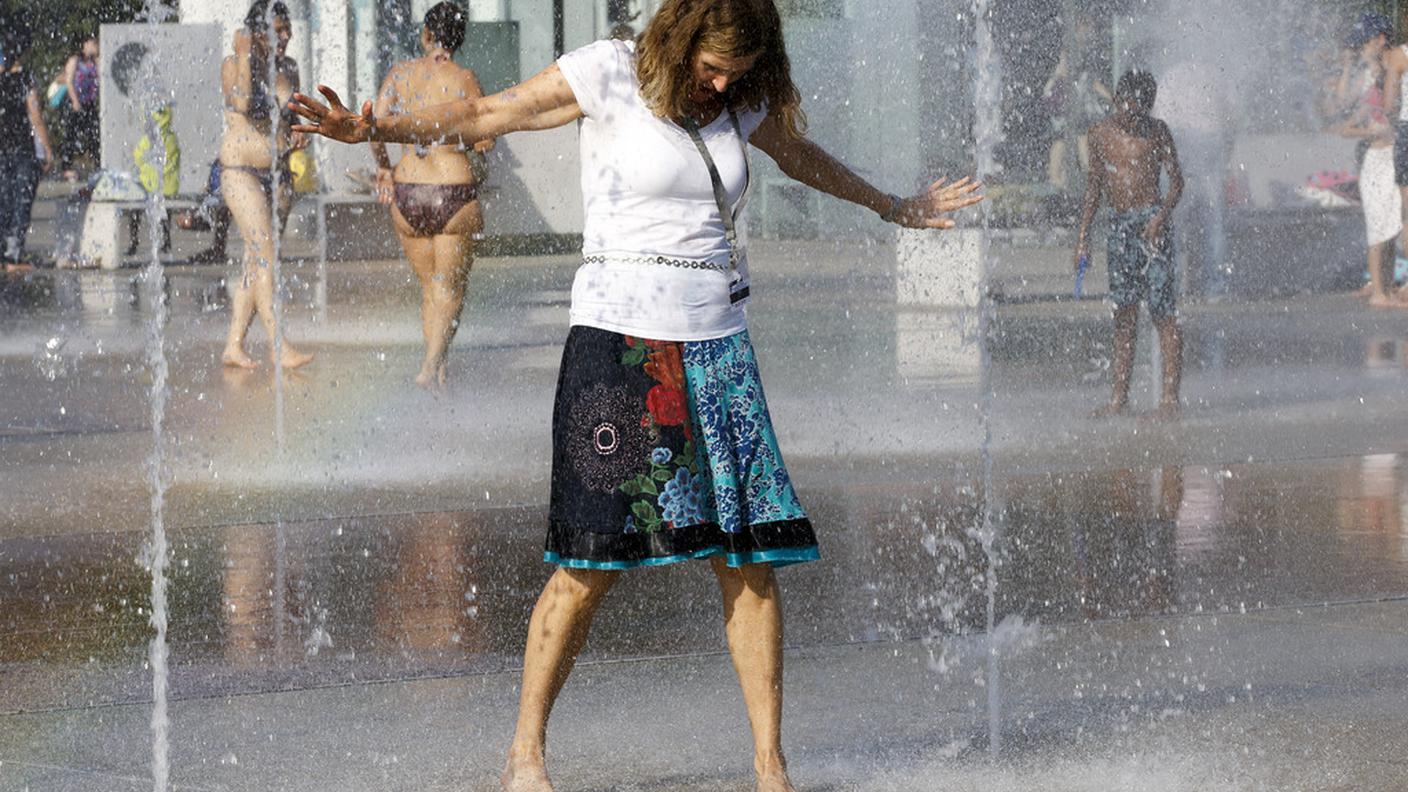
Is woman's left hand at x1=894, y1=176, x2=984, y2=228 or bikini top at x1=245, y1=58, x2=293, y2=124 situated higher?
bikini top at x1=245, y1=58, x2=293, y2=124

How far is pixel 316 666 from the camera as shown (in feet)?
17.4

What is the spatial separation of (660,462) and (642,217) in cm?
44

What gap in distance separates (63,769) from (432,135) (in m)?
1.43

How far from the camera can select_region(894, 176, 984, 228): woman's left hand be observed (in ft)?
15.1

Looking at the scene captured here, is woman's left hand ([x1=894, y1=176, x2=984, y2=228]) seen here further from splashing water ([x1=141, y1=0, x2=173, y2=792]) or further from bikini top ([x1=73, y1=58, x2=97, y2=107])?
bikini top ([x1=73, y1=58, x2=97, y2=107])

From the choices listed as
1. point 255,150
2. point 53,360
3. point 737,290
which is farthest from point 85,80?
point 737,290

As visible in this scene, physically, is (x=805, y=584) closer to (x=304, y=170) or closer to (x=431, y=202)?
(x=431, y=202)

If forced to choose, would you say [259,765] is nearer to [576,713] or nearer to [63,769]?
[63,769]

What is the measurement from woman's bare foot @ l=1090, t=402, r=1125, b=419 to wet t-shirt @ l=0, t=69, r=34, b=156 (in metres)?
11.0

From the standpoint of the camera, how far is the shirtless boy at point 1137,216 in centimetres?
986

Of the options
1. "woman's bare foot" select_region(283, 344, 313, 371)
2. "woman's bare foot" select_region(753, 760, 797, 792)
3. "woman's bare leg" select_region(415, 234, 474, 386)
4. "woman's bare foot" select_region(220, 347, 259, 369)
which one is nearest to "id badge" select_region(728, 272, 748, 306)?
"woman's bare foot" select_region(753, 760, 797, 792)

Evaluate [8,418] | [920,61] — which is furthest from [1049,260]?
[8,418]

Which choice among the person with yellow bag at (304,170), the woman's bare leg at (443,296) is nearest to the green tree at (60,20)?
the person with yellow bag at (304,170)

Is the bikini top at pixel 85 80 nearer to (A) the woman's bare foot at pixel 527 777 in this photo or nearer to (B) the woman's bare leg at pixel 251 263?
(B) the woman's bare leg at pixel 251 263
